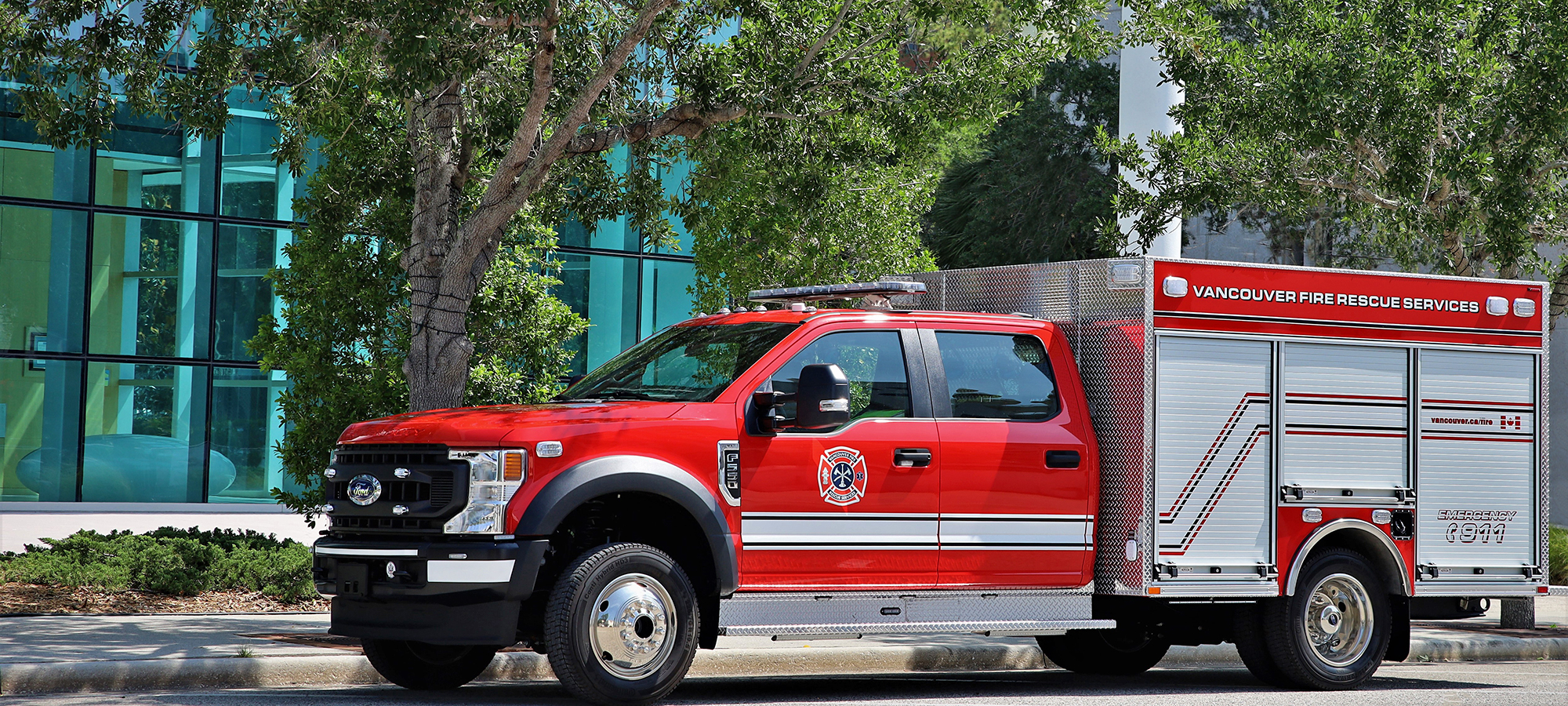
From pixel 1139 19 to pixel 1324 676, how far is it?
572cm

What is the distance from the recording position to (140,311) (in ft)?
78.0

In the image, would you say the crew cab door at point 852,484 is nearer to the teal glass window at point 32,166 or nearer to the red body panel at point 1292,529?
the red body panel at point 1292,529

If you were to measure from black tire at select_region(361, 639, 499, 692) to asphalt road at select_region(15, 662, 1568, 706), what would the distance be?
0.28 feet

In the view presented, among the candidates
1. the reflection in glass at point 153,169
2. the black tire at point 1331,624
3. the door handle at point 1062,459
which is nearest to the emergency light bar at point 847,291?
the door handle at point 1062,459

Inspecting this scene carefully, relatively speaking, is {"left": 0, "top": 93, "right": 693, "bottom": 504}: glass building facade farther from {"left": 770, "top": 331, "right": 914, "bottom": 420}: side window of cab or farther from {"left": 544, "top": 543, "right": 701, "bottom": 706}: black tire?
{"left": 544, "top": 543, "right": 701, "bottom": 706}: black tire

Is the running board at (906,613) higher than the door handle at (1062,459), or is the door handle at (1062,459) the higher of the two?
the door handle at (1062,459)

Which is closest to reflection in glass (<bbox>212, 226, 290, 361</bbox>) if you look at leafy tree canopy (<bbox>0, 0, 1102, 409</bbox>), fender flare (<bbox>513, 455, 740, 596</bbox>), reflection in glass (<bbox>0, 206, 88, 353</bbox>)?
reflection in glass (<bbox>0, 206, 88, 353</bbox>)

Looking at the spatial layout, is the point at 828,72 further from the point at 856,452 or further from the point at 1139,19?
the point at 856,452

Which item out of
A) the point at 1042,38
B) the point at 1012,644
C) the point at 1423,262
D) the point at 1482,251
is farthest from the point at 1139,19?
the point at 1423,262

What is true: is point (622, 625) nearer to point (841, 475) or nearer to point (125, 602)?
point (841, 475)

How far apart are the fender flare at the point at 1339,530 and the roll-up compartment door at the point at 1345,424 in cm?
14

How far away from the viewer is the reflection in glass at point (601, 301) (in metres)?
26.7

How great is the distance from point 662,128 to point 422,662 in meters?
4.35

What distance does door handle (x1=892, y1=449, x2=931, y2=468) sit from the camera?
8664 millimetres
